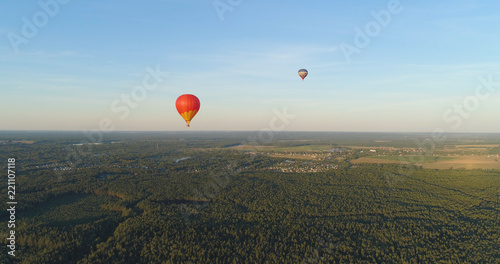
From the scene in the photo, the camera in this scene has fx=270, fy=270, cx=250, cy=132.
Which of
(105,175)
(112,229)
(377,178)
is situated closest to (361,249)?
(112,229)

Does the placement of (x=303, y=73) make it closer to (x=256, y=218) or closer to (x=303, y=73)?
(x=303, y=73)

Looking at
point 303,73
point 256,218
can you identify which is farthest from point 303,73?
point 256,218

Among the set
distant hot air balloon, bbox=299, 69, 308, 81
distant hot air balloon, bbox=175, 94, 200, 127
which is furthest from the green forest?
distant hot air balloon, bbox=299, 69, 308, 81

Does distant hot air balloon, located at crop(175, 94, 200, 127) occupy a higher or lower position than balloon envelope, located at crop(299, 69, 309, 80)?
lower

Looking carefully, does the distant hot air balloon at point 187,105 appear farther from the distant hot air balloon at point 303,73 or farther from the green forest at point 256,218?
the distant hot air balloon at point 303,73

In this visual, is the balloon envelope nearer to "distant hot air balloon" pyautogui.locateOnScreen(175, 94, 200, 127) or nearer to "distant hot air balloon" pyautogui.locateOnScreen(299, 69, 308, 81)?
"distant hot air balloon" pyautogui.locateOnScreen(299, 69, 308, 81)

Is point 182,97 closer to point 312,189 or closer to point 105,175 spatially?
point 312,189
